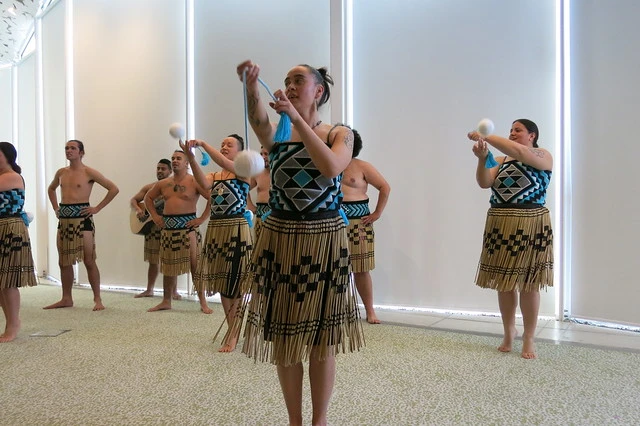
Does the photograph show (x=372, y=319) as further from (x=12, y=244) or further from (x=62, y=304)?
(x=62, y=304)

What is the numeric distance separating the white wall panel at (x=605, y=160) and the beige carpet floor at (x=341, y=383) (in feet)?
2.64

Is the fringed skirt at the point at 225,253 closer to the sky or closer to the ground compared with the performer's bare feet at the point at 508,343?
closer to the sky

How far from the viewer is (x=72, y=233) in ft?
14.3

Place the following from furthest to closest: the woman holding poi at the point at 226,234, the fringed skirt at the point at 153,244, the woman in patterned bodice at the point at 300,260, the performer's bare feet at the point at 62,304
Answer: the fringed skirt at the point at 153,244, the performer's bare feet at the point at 62,304, the woman holding poi at the point at 226,234, the woman in patterned bodice at the point at 300,260

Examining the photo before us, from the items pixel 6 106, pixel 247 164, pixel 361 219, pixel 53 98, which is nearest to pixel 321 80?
pixel 247 164

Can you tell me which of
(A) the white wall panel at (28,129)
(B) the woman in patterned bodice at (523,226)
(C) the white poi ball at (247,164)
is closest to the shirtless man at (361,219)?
(B) the woman in patterned bodice at (523,226)

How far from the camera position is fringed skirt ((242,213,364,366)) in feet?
5.17

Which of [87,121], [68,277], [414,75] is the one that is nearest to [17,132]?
[87,121]

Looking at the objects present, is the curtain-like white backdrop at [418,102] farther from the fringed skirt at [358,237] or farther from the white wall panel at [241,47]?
the fringed skirt at [358,237]

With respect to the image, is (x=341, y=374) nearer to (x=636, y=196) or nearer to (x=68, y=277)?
(x=636, y=196)

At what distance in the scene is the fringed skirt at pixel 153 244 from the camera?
5.00 m

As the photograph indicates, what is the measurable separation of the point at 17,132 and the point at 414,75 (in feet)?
22.2

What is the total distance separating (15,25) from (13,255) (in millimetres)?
5086

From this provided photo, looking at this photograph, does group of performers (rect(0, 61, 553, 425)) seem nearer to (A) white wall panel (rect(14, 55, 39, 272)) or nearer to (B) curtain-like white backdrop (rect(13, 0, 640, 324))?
(B) curtain-like white backdrop (rect(13, 0, 640, 324))
